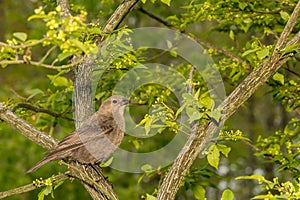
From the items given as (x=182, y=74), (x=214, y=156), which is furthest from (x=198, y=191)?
(x=182, y=74)

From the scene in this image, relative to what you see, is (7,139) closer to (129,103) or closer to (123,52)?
(129,103)

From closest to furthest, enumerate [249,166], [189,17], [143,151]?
1. [189,17]
2. [143,151]
3. [249,166]

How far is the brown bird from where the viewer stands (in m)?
5.80

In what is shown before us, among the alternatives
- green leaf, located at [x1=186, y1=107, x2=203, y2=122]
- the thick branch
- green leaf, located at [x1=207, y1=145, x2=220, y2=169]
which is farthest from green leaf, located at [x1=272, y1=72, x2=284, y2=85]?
green leaf, located at [x1=186, y1=107, x2=203, y2=122]

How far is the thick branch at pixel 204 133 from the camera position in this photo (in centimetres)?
494

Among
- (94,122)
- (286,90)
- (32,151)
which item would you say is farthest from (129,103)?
(32,151)

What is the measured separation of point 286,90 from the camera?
6.56 meters

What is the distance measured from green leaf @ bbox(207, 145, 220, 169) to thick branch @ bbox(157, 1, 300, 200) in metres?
0.11

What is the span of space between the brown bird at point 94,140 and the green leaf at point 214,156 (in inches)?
54.5

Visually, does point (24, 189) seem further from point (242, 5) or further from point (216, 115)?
point (242, 5)

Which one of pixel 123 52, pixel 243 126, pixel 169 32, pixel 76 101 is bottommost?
pixel 76 101

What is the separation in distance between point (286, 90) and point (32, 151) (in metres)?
8.64

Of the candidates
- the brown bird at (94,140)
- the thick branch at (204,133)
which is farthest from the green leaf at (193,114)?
the brown bird at (94,140)

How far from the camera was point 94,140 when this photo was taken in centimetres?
629
